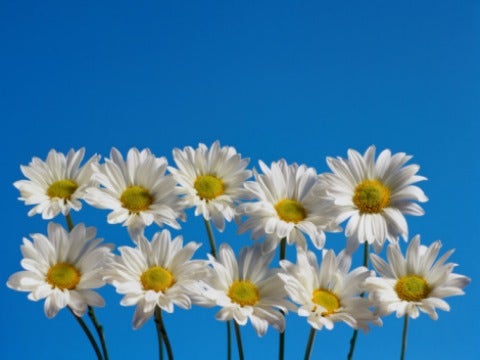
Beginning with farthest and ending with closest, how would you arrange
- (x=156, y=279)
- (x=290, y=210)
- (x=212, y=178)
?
1. (x=212, y=178)
2. (x=290, y=210)
3. (x=156, y=279)

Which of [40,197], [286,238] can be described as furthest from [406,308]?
[40,197]

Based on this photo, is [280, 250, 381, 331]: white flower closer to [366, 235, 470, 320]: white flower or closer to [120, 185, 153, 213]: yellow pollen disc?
[366, 235, 470, 320]: white flower

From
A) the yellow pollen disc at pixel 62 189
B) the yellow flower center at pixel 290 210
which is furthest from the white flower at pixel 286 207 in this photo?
the yellow pollen disc at pixel 62 189

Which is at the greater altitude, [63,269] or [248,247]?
[248,247]

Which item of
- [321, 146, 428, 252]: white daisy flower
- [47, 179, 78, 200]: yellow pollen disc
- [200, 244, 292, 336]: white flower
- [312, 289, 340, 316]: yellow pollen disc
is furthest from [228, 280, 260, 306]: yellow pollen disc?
[47, 179, 78, 200]: yellow pollen disc

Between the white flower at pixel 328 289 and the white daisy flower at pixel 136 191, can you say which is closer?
the white flower at pixel 328 289

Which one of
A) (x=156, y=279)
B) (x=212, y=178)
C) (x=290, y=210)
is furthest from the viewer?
(x=212, y=178)

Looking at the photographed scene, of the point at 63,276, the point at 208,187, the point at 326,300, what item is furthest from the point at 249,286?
the point at 63,276

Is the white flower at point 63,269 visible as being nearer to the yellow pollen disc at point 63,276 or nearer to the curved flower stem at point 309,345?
the yellow pollen disc at point 63,276

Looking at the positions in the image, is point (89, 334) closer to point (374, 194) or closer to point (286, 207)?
point (286, 207)
